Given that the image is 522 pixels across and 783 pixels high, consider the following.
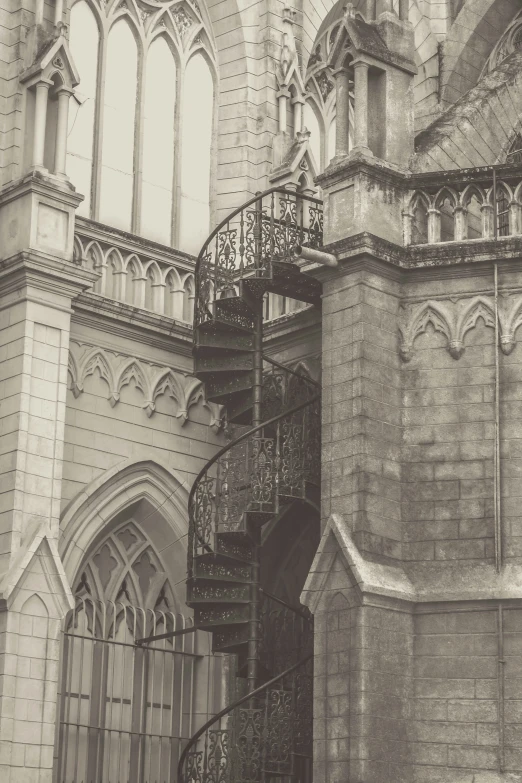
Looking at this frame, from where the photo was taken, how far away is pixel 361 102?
56.5 feet

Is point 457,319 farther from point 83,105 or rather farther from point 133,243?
point 83,105

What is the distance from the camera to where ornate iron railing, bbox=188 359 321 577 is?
17.5 meters

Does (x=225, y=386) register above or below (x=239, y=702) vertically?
above

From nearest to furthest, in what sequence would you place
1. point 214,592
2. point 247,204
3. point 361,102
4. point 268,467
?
1. point 361,102
2. point 268,467
3. point 214,592
4. point 247,204

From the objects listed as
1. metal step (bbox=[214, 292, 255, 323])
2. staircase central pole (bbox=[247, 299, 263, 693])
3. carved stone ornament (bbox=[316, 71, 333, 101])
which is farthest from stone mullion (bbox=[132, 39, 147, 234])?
carved stone ornament (bbox=[316, 71, 333, 101])

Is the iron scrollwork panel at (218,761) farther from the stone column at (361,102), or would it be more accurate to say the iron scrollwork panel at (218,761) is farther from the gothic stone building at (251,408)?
the stone column at (361,102)

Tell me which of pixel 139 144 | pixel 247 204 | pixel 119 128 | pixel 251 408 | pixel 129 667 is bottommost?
pixel 129 667

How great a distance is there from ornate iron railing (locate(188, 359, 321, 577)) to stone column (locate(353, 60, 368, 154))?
9.26 ft

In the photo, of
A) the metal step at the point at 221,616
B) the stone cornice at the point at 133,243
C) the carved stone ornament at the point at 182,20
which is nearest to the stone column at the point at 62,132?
the stone cornice at the point at 133,243

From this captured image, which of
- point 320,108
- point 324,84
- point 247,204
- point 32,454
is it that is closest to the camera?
point 32,454

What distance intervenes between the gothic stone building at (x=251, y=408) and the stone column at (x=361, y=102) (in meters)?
Answer: 0.03

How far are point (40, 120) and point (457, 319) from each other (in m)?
5.67

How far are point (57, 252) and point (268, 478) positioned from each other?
11.8 ft

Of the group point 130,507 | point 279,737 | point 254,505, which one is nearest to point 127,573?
point 130,507
